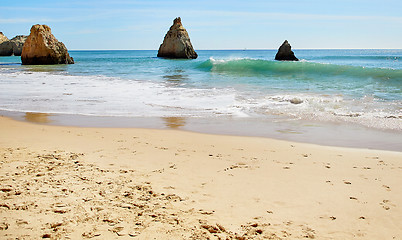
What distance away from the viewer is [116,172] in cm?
403

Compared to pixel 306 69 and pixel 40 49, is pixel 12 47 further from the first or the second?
pixel 306 69

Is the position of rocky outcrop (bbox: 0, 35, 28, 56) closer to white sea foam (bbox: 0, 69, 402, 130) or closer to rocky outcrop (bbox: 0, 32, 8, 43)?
rocky outcrop (bbox: 0, 32, 8, 43)

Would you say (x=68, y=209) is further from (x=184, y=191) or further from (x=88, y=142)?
(x=88, y=142)

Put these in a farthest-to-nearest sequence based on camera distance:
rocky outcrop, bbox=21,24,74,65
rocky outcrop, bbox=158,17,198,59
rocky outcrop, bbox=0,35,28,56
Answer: rocky outcrop, bbox=0,35,28,56
rocky outcrop, bbox=158,17,198,59
rocky outcrop, bbox=21,24,74,65

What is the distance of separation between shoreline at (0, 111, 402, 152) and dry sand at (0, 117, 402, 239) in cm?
62

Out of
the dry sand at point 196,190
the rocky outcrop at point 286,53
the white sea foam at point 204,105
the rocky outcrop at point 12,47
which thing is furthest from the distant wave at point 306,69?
the rocky outcrop at point 12,47

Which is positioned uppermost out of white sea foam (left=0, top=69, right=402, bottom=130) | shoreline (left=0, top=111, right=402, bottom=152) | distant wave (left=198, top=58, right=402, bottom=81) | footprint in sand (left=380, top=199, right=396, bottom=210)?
distant wave (left=198, top=58, right=402, bottom=81)

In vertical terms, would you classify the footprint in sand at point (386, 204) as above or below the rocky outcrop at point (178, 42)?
below

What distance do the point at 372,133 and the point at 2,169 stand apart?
6097 millimetres

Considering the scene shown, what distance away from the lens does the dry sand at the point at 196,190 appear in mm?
2740

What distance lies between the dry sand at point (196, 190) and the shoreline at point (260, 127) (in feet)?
2.02

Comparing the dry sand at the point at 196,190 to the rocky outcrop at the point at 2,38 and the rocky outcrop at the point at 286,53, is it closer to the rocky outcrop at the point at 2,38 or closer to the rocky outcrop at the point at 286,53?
the rocky outcrop at the point at 286,53

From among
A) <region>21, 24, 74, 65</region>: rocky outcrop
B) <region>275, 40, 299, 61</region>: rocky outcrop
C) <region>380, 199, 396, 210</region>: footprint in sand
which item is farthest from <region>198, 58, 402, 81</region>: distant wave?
<region>21, 24, 74, 65</region>: rocky outcrop

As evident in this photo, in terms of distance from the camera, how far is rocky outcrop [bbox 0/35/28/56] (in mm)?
81312
